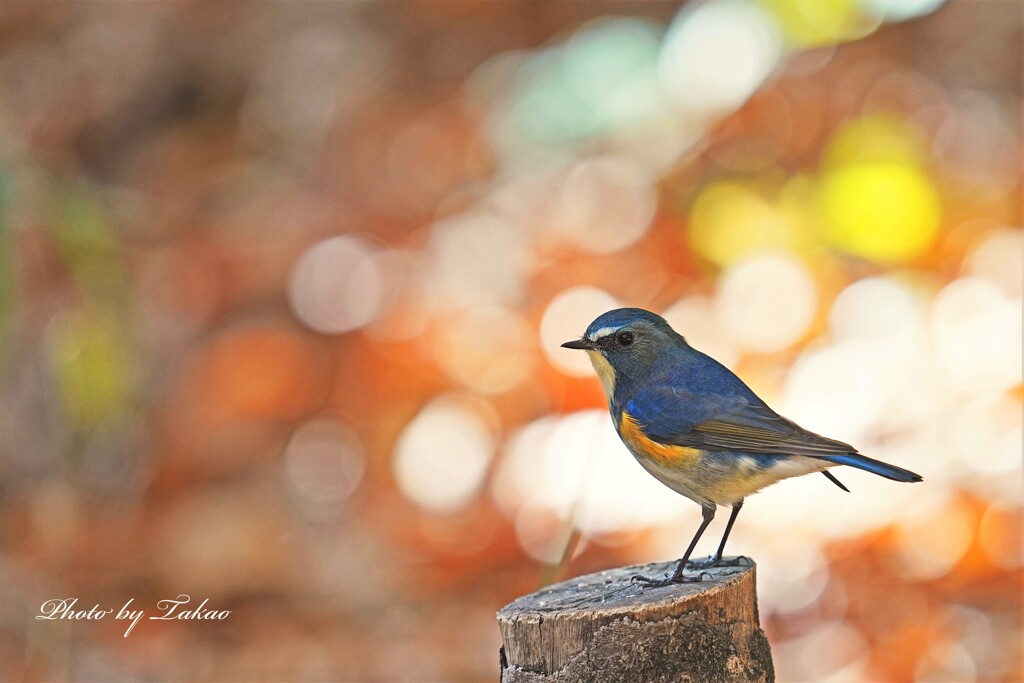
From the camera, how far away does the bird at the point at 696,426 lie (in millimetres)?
3086

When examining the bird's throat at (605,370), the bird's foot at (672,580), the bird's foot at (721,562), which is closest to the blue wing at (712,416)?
the bird's throat at (605,370)

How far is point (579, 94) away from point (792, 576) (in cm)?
358

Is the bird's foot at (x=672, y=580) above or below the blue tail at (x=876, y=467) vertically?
below

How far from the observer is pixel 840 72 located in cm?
812

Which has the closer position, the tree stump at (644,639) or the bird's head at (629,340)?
the tree stump at (644,639)

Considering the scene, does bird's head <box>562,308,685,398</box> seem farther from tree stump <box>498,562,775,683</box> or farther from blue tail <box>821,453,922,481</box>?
→ tree stump <box>498,562,775,683</box>

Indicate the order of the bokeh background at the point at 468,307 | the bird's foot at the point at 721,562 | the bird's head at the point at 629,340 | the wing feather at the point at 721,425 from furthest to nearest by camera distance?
the bokeh background at the point at 468,307 < the bird's head at the point at 629,340 < the wing feather at the point at 721,425 < the bird's foot at the point at 721,562

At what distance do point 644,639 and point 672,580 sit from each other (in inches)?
13.0

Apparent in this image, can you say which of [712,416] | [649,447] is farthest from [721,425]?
[649,447]

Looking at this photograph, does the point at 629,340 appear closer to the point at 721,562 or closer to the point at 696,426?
the point at 696,426

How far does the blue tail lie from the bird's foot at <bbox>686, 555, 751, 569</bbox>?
→ 38 centimetres

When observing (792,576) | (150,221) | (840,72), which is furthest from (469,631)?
(840,72)

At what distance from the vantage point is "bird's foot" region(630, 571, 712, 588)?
2.71 meters

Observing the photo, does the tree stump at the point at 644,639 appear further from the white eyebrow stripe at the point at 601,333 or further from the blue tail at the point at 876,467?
the white eyebrow stripe at the point at 601,333
